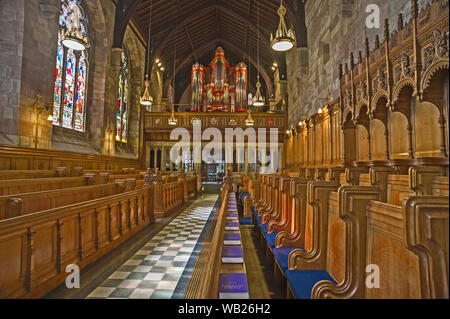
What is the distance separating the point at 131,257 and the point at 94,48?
9.90 m

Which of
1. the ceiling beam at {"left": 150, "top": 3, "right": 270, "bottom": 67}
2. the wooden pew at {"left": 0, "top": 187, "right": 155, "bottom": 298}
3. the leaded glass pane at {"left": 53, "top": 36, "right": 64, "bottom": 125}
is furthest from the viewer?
the ceiling beam at {"left": 150, "top": 3, "right": 270, "bottom": 67}

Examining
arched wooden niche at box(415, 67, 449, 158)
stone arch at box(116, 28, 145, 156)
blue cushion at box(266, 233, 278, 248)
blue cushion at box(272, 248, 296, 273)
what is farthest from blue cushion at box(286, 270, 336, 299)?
stone arch at box(116, 28, 145, 156)

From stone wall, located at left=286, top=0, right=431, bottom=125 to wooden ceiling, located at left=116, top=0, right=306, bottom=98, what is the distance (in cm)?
112

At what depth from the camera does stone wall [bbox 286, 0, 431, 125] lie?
4934 mm

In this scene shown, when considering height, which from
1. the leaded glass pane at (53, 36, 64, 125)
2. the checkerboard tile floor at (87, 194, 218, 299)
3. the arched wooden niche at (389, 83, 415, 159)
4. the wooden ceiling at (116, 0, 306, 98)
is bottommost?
the checkerboard tile floor at (87, 194, 218, 299)

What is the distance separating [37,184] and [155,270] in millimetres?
2112

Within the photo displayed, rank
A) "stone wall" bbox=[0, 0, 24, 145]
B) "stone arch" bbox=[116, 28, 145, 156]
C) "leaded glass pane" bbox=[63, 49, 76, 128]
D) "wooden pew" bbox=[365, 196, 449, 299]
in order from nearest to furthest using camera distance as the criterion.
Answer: "wooden pew" bbox=[365, 196, 449, 299] < "stone wall" bbox=[0, 0, 24, 145] < "leaded glass pane" bbox=[63, 49, 76, 128] < "stone arch" bbox=[116, 28, 145, 156]

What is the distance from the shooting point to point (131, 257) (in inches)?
121

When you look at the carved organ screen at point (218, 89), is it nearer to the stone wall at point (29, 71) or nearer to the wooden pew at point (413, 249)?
the stone wall at point (29, 71)

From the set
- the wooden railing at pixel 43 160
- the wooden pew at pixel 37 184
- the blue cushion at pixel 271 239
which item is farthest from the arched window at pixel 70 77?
the blue cushion at pixel 271 239

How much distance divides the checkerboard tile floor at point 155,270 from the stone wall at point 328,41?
4.93 m

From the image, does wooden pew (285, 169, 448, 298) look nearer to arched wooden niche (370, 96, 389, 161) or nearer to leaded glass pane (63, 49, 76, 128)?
arched wooden niche (370, 96, 389, 161)

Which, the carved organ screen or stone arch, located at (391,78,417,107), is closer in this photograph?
stone arch, located at (391,78,417,107)
